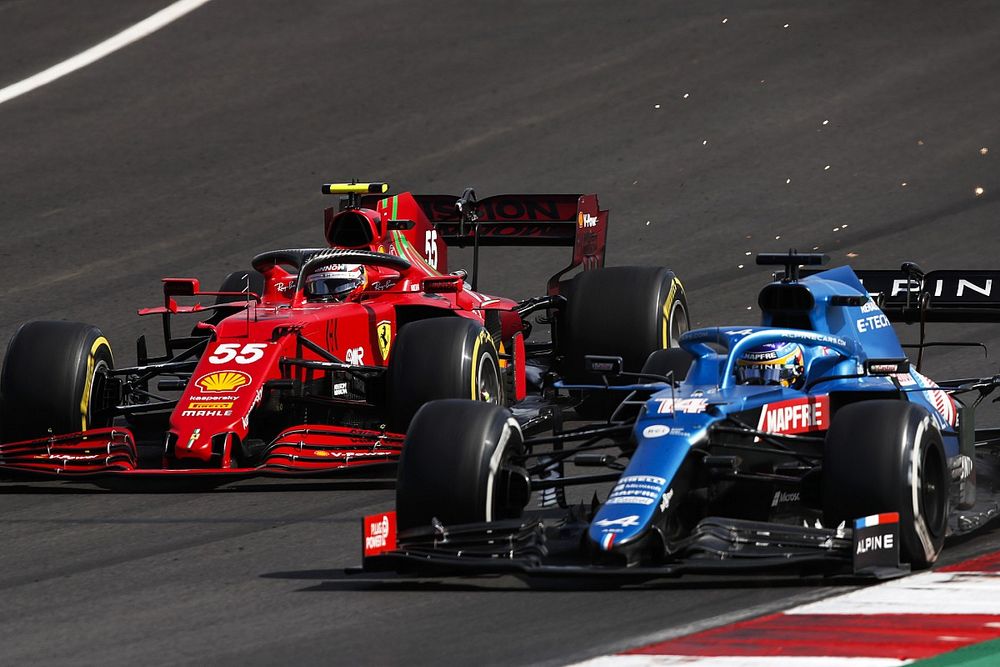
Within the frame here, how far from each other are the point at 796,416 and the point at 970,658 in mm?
2518

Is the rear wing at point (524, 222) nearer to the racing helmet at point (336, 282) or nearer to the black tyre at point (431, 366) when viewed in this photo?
the racing helmet at point (336, 282)

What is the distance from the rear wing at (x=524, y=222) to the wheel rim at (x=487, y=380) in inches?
106

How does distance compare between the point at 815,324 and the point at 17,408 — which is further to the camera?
the point at 17,408

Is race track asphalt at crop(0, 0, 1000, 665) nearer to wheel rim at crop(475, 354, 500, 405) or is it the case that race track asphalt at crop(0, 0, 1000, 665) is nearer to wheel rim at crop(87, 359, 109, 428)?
wheel rim at crop(87, 359, 109, 428)

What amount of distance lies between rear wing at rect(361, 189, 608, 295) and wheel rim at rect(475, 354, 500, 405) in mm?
2690

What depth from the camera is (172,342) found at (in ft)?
44.0

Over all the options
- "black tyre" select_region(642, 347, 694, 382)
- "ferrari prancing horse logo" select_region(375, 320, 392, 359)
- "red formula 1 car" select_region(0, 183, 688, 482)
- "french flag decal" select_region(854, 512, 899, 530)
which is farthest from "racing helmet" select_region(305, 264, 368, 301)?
"french flag decal" select_region(854, 512, 899, 530)

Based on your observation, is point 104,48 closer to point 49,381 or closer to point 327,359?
point 49,381

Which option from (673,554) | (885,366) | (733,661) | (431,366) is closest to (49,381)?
(431,366)

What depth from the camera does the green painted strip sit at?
257 inches

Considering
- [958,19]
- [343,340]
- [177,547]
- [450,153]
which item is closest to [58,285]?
[450,153]

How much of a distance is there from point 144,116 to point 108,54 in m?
3.43

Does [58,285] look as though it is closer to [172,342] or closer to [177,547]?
[172,342]

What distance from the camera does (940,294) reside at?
11750mm
